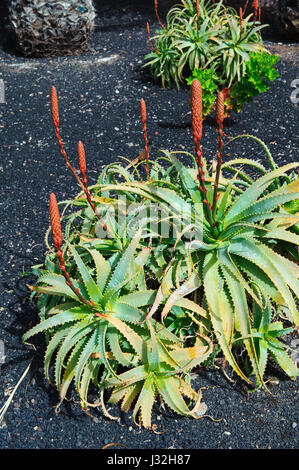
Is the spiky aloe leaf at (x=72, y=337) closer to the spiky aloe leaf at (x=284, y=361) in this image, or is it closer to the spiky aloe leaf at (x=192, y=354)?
the spiky aloe leaf at (x=192, y=354)

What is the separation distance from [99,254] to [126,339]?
0.39m

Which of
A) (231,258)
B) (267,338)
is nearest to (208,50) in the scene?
(231,258)

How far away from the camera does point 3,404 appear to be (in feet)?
7.65

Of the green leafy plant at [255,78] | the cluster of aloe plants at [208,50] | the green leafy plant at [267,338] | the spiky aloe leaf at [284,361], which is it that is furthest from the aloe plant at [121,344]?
the cluster of aloe plants at [208,50]

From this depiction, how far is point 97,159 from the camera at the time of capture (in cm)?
396

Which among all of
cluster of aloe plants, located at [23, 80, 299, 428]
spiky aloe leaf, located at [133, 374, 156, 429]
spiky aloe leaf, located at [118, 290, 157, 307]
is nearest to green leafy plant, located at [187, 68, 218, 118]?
cluster of aloe plants, located at [23, 80, 299, 428]

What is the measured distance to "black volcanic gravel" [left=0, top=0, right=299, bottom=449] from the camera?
221 cm

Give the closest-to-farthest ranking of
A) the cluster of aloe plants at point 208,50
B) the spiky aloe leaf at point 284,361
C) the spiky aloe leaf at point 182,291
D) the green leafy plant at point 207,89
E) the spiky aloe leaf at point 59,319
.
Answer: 1. the spiky aloe leaf at point 182,291
2. the spiky aloe leaf at point 59,319
3. the spiky aloe leaf at point 284,361
4. the green leafy plant at point 207,89
5. the cluster of aloe plants at point 208,50

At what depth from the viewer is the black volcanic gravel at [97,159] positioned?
2211 mm

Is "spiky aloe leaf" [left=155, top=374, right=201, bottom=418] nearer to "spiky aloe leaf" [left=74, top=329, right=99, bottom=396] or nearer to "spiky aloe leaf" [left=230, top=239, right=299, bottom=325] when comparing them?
"spiky aloe leaf" [left=74, top=329, right=99, bottom=396]

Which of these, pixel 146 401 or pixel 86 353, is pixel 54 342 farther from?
pixel 146 401

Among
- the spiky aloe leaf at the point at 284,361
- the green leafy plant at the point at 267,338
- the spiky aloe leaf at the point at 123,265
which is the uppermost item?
the spiky aloe leaf at the point at 123,265

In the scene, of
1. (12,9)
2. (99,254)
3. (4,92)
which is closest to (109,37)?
(12,9)

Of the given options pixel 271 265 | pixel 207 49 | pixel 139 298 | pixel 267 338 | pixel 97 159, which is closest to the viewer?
pixel 271 265
